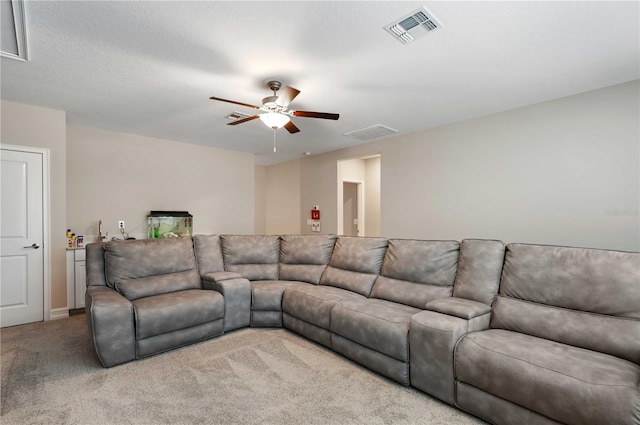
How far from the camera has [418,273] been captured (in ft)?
10.0

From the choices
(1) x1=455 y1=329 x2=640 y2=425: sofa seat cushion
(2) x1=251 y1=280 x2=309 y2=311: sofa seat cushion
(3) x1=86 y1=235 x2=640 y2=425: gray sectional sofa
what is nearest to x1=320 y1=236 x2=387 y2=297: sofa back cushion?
(3) x1=86 y1=235 x2=640 y2=425: gray sectional sofa

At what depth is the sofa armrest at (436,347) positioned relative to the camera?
6.98 ft

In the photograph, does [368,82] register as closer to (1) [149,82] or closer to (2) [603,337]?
(1) [149,82]

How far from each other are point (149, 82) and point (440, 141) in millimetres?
3777

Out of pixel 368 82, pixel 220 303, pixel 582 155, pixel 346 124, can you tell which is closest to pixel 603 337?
pixel 582 155

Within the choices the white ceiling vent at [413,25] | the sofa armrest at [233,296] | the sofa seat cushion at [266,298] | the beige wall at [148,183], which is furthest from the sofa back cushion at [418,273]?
the beige wall at [148,183]

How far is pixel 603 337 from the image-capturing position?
6.38 feet

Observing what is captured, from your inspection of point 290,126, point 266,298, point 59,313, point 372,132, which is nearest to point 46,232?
point 59,313

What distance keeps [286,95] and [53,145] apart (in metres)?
3.22

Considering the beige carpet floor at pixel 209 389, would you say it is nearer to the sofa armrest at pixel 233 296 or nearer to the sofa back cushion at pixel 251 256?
the sofa armrest at pixel 233 296

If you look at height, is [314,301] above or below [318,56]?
below

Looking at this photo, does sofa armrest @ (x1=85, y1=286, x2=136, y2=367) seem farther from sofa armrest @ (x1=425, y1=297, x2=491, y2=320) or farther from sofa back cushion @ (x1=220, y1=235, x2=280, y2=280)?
sofa armrest @ (x1=425, y1=297, x2=491, y2=320)

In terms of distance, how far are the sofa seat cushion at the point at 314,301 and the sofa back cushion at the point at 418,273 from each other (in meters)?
0.32

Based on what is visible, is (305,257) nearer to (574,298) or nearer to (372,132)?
(372,132)
